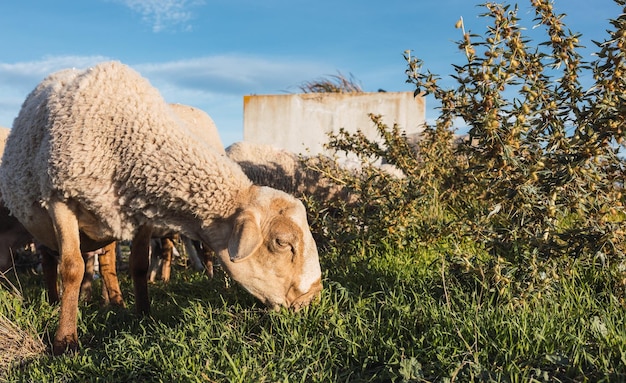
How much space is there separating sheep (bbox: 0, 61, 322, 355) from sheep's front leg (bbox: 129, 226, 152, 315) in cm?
45

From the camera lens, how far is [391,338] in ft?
10.9

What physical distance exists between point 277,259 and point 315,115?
7.52 meters

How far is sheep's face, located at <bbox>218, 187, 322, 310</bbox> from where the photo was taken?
406 centimetres

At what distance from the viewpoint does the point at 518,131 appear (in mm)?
3508

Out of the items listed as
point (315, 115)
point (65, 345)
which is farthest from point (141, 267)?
point (315, 115)

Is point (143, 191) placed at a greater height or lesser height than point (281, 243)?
greater

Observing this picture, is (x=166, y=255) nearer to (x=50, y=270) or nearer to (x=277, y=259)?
(x=50, y=270)

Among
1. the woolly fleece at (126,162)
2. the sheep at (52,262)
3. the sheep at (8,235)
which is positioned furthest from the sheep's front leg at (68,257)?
the sheep at (8,235)

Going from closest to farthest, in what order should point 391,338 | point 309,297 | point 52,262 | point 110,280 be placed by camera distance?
point 391,338, point 309,297, point 110,280, point 52,262

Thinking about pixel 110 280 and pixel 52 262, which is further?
pixel 52 262

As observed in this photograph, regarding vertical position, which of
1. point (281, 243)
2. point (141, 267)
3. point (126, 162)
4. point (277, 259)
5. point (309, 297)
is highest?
point (126, 162)

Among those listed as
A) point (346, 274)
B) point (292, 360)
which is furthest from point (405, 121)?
point (292, 360)

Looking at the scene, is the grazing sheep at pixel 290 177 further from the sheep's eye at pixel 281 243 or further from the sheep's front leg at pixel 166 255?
the sheep's eye at pixel 281 243

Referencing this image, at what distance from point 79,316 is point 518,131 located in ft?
11.8
